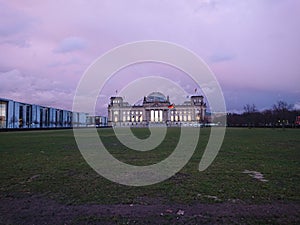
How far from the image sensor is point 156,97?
6683 inches

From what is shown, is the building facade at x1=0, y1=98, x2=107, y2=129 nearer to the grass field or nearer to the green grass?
the green grass

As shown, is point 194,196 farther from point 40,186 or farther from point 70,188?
point 40,186

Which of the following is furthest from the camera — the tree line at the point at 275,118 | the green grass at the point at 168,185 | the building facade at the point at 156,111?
the building facade at the point at 156,111

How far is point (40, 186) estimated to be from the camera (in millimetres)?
8320

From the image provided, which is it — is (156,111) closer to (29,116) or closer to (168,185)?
(29,116)

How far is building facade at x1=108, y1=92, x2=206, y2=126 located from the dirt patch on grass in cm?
14821

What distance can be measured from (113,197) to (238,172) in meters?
5.54

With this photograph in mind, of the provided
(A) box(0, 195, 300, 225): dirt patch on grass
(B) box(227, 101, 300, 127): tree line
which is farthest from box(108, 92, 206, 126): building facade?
(A) box(0, 195, 300, 225): dirt patch on grass

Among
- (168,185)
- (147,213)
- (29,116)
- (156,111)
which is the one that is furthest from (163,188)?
(156,111)

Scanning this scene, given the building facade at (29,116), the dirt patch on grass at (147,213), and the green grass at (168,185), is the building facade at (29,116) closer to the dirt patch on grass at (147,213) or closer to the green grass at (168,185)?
the green grass at (168,185)

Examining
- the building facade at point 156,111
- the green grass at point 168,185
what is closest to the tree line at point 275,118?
the building facade at point 156,111

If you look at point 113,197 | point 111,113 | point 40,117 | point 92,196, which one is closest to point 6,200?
point 92,196

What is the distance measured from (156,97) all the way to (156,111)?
1182 centimetres

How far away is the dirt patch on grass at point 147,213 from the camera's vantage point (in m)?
5.50
